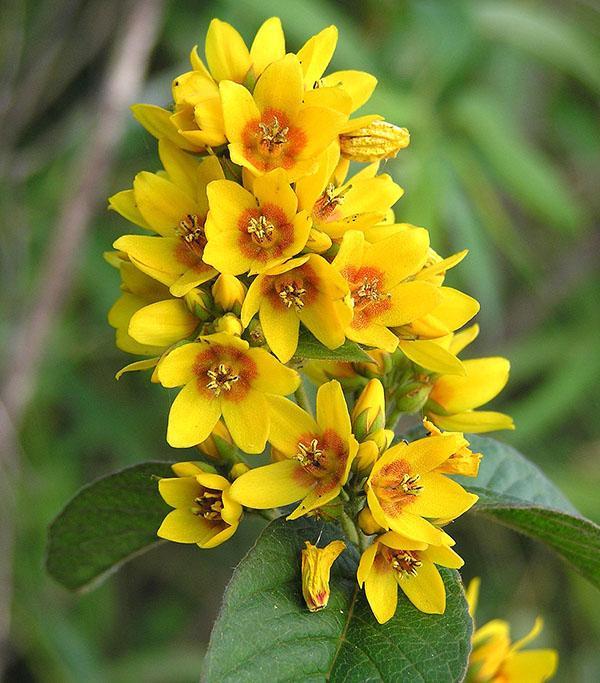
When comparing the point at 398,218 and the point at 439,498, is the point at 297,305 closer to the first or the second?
the point at 439,498

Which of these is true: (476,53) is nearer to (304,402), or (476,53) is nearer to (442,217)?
(442,217)

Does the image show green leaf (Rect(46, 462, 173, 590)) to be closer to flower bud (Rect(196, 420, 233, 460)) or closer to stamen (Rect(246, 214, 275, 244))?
flower bud (Rect(196, 420, 233, 460))

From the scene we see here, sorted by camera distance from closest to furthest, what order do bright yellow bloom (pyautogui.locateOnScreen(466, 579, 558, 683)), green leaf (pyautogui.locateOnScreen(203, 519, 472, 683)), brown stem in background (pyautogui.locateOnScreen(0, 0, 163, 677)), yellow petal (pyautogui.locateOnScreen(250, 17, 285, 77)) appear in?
green leaf (pyautogui.locateOnScreen(203, 519, 472, 683))
yellow petal (pyautogui.locateOnScreen(250, 17, 285, 77))
bright yellow bloom (pyautogui.locateOnScreen(466, 579, 558, 683))
brown stem in background (pyautogui.locateOnScreen(0, 0, 163, 677))

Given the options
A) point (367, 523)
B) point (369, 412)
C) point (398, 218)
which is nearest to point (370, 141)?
point (369, 412)

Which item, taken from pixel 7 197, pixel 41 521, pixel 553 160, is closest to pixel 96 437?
pixel 41 521

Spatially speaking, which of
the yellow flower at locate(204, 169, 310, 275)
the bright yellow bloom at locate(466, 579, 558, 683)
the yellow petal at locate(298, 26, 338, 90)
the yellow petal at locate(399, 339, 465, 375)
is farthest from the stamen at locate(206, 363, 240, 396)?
the bright yellow bloom at locate(466, 579, 558, 683)

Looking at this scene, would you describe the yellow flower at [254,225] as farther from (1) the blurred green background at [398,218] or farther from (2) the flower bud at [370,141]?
(1) the blurred green background at [398,218]
